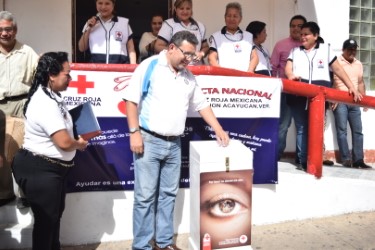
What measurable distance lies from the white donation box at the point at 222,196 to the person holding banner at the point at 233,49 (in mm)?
1724

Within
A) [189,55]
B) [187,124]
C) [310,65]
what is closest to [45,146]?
[189,55]

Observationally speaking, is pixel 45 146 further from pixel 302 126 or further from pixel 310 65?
pixel 310 65

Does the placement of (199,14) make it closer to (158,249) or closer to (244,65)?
(244,65)

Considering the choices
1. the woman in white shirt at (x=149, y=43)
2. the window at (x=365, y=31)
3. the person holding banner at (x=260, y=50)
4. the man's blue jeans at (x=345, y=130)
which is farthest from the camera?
the window at (x=365, y=31)

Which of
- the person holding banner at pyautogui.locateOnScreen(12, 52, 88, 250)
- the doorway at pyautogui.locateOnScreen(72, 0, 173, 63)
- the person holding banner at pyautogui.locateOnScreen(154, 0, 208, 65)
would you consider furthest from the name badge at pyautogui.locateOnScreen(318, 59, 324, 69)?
the doorway at pyautogui.locateOnScreen(72, 0, 173, 63)

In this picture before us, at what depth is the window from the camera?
6.59 meters

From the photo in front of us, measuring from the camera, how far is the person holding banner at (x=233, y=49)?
187 inches

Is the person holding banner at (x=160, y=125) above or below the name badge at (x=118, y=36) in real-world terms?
below

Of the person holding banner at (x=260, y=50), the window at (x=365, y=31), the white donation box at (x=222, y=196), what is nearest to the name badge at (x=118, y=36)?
the person holding banner at (x=260, y=50)

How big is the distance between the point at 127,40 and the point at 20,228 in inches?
86.9

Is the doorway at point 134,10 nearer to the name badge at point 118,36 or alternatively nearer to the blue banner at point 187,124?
the name badge at point 118,36

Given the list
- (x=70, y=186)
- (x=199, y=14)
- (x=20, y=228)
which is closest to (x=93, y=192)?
(x=70, y=186)

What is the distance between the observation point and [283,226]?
427 centimetres

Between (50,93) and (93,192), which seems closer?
(50,93)
